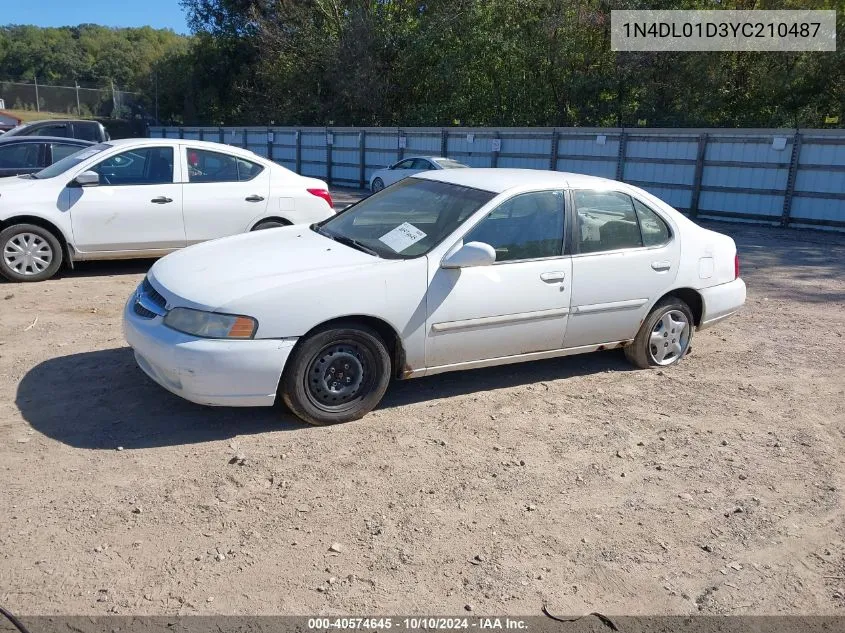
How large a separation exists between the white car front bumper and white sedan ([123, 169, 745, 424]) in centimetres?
1

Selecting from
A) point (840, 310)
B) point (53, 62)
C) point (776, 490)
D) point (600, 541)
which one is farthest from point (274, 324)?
point (53, 62)

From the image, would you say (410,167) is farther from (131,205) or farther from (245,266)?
(245,266)

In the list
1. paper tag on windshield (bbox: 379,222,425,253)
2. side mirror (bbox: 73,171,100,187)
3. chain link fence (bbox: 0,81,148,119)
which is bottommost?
paper tag on windshield (bbox: 379,222,425,253)

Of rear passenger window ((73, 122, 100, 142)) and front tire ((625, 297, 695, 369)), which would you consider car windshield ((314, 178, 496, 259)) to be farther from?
rear passenger window ((73, 122, 100, 142))

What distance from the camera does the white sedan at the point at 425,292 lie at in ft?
14.5

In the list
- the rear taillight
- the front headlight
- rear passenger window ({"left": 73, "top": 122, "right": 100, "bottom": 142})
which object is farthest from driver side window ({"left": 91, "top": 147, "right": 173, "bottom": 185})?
rear passenger window ({"left": 73, "top": 122, "right": 100, "bottom": 142})

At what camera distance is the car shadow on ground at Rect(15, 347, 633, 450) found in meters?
4.52

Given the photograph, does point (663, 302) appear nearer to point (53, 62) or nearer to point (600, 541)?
point (600, 541)

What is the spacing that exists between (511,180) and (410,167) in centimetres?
1478

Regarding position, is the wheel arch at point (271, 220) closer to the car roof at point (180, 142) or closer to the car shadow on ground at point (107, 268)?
the car roof at point (180, 142)

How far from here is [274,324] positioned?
4.40 m

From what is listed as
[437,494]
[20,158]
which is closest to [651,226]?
[437,494]

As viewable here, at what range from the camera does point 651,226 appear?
588 centimetres

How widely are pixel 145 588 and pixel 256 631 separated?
0.55 meters
